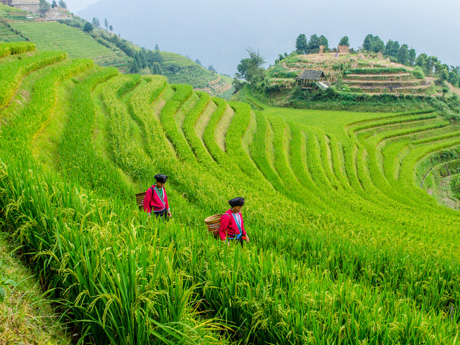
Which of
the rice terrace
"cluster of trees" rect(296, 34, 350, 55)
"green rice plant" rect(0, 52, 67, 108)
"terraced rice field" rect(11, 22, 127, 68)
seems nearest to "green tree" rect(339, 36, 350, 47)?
"cluster of trees" rect(296, 34, 350, 55)

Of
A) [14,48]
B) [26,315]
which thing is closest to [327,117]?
[14,48]

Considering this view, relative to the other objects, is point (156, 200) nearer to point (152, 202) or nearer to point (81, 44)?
point (152, 202)

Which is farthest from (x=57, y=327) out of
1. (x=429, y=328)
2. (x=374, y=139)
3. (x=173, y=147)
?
(x=374, y=139)

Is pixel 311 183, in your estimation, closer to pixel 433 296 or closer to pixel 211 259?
pixel 433 296

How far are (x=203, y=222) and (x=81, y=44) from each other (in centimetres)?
9494

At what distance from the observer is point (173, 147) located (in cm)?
1399

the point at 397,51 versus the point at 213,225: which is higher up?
the point at 397,51

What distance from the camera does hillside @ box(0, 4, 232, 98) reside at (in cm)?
7288

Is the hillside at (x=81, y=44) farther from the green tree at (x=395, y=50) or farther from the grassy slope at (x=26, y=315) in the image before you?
the grassy slope at (x=26, y=315)

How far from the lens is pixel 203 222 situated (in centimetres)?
676

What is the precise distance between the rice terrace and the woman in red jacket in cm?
29

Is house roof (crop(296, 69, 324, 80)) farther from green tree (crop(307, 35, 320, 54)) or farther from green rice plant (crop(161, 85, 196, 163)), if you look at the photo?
green tree (crop(307, 35, 320, 54))

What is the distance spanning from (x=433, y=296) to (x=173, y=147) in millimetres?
11185

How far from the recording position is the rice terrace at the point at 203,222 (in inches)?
104
